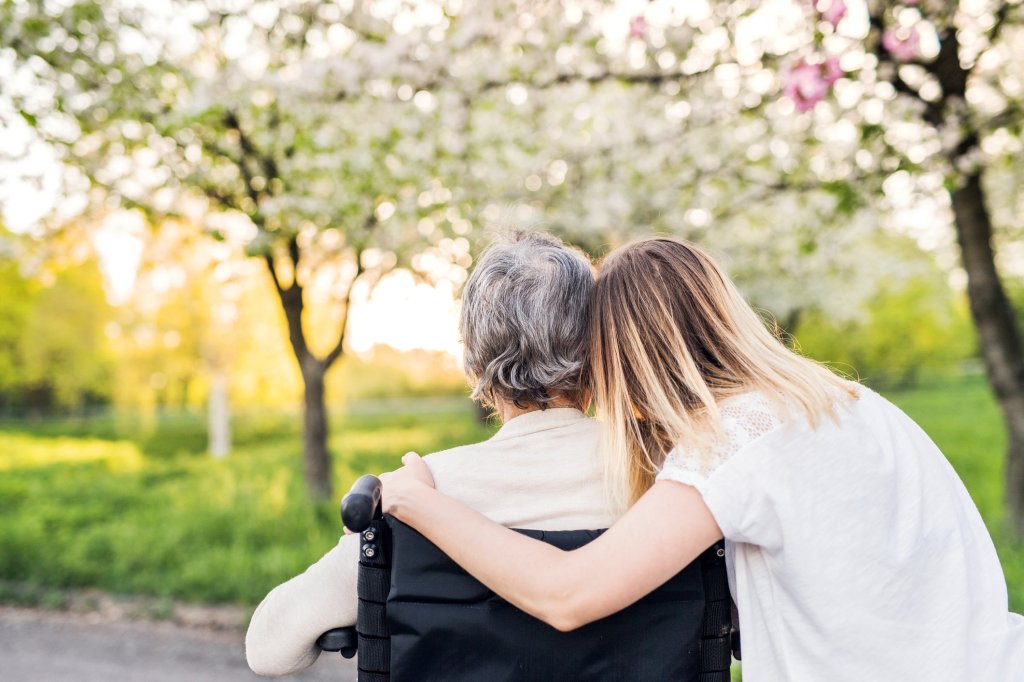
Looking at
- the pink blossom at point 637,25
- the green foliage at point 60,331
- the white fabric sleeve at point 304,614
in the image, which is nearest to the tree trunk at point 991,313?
the pink blossom at point 637,25

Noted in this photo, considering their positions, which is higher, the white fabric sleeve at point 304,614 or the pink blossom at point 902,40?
the pink blossom at point 902,40

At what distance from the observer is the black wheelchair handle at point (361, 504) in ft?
4.85

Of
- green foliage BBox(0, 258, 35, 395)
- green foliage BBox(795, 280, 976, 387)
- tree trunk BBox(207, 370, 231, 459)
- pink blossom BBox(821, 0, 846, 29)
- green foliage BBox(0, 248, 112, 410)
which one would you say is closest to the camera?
pink blossom BBox(821, 0, 846, 29)

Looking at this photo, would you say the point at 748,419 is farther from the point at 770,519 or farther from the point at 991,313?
the point at 991,313

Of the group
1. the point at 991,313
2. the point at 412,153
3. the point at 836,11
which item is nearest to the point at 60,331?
the point at 412,153

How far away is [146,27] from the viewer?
635 cm

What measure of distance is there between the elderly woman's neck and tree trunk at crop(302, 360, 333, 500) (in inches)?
252

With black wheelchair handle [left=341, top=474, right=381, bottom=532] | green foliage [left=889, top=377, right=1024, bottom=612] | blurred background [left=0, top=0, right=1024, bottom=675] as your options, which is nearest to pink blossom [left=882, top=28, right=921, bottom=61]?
blurred background [left=0, top=0, right=1024, bottom=675]

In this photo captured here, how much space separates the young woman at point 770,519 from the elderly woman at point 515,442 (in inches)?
3.7

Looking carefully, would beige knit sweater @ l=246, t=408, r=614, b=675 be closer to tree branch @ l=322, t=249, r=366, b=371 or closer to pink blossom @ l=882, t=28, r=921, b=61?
pink blossom @ l=882, t=28, r=921, b=61

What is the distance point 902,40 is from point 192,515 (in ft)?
20.8

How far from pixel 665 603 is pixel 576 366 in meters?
0.48

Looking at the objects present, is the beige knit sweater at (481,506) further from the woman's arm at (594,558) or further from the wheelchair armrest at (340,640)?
the woman's arm at (594,558)

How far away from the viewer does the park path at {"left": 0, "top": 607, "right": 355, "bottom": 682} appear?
4.45m
